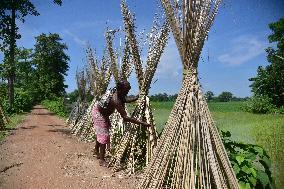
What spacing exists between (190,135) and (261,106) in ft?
82.0

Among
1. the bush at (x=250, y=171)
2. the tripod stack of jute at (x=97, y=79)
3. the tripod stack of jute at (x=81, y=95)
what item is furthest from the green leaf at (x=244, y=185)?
the tripod stack of jute at (x=81, y=95)

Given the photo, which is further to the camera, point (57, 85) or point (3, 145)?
point (57, 85)

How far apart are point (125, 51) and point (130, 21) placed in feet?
2.88

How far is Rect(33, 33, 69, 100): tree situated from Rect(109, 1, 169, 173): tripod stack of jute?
4625 cm

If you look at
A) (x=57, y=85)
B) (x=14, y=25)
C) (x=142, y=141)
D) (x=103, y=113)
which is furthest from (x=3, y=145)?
(x=57, y=85)

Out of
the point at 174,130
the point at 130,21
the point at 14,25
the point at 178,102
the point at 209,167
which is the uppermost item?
the point at 14,25

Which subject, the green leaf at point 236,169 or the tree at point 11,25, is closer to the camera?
the green leaf at point 236,169

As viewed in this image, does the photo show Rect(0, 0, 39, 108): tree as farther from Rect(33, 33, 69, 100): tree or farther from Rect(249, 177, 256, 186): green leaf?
Rect(33, 33, 69, 100): tree

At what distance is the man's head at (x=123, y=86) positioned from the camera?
6.14 m

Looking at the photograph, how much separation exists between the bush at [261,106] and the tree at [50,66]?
28993mm

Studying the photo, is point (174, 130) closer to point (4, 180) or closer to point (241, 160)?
point (241, 160)

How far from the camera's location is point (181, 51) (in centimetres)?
433

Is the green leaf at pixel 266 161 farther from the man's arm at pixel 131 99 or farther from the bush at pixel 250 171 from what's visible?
the man's arm at pixel 131 99

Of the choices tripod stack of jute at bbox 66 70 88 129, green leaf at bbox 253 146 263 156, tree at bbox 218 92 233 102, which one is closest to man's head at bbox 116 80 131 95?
green leaf at bbox 253 146 263 156
